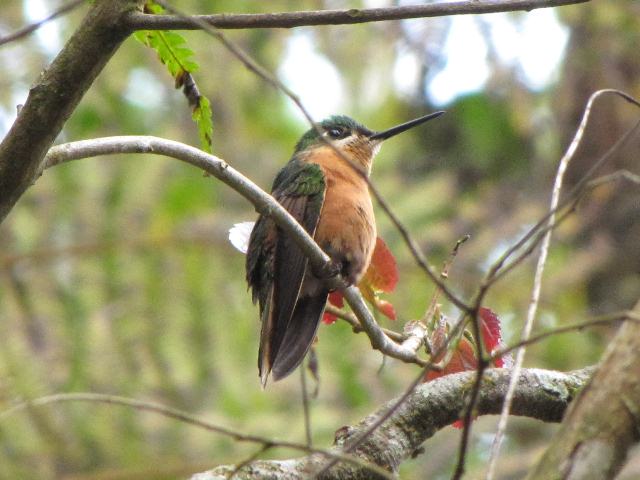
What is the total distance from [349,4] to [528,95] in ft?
7.70

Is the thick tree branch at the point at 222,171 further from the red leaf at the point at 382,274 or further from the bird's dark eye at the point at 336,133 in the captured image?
the bird's dark eye at the point at 336,133

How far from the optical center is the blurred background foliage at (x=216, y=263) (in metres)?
9.19

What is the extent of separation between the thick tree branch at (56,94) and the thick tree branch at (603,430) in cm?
151

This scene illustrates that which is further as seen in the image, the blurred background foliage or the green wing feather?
the blurred background foliage

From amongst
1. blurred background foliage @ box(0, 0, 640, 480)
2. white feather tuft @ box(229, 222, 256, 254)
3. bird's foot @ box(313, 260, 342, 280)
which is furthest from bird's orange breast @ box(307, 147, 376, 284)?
blurred background foliage @ box(0, 0, 640, 480)

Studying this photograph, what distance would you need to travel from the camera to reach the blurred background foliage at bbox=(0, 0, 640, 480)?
919cm

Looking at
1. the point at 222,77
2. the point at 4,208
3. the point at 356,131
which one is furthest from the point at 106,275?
the point at 4,208

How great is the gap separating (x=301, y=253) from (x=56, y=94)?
206 centimetres

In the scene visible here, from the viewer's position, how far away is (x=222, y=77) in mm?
9961

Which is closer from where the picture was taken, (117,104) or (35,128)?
(35,128)

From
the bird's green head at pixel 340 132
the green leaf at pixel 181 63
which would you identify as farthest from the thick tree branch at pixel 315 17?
the bird's green head at pixel 340 132

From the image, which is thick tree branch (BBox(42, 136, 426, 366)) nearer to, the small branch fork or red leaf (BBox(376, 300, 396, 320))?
the small branch fork

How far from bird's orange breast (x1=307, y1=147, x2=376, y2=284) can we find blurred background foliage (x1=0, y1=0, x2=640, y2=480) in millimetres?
3887

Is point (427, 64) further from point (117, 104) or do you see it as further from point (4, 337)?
point (4, 337)
